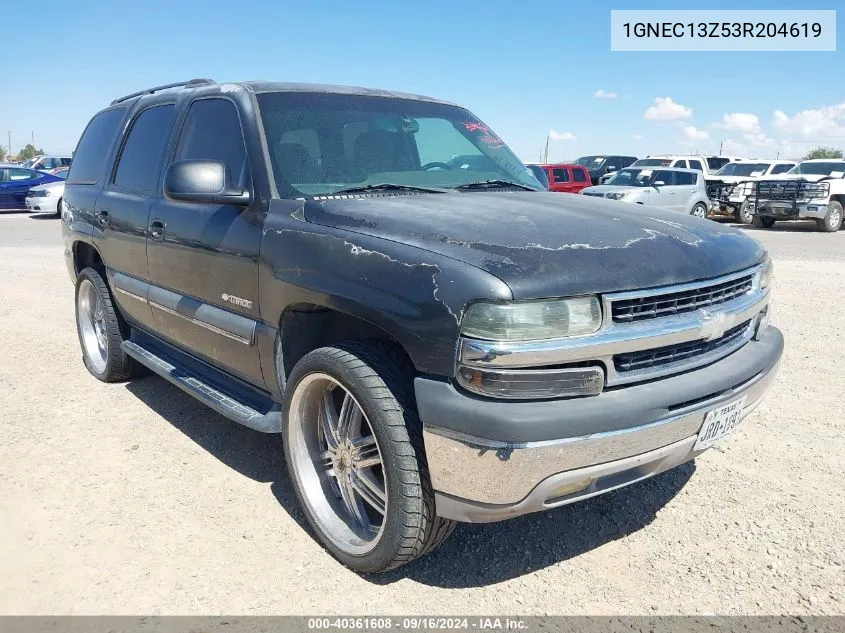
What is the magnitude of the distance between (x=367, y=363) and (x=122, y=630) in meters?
1.28

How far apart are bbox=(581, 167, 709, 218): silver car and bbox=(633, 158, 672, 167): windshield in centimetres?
526

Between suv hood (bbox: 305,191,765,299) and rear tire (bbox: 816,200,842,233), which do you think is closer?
suv hood (bbox: 305,191,765,299)

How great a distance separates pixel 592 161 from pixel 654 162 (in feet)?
14.9

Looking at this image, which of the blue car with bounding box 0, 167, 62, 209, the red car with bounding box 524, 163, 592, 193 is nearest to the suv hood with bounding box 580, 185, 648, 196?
the red car with bounding box 524, 163, 592, 193

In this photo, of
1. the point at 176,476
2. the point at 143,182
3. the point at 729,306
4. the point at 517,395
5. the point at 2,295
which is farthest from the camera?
the point at 2,295

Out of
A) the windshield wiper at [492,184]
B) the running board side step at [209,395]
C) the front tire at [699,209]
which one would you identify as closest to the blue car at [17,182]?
the front tire at [699,209]

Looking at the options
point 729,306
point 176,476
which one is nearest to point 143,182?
point 176,476

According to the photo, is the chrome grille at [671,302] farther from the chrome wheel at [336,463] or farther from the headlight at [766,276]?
the chrome wheel at [336,463]

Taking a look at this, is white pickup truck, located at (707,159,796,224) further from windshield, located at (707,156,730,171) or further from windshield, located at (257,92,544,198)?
windshield, located at (257,92,544,198)

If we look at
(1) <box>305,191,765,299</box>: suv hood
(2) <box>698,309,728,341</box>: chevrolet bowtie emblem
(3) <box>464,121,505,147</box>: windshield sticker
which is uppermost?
(3) <box>464,121,505,147</box>: windshield sticker

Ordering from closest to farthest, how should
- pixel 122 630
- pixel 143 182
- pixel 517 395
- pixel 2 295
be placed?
pixel 517 395 → pixel 122 630 → pixel 143 182 → pixel 2 295

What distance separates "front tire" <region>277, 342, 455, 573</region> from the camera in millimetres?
2467

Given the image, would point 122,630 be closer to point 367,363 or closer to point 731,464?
point 367,363

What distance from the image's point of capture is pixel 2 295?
855cm
